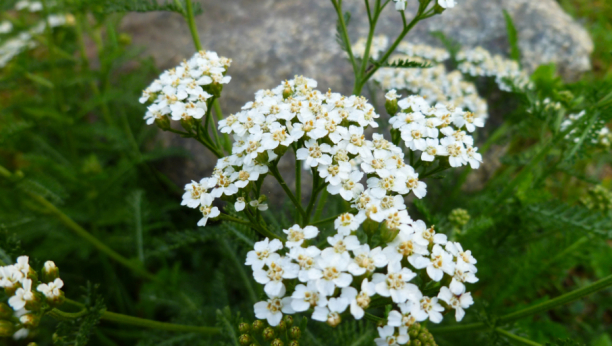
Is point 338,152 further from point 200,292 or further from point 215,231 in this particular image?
point 200,292

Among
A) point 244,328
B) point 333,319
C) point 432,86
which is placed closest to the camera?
point 333,319

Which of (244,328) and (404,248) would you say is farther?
(244,328)

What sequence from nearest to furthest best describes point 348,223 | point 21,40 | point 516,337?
point 348,223, point 516,337, point 21,40

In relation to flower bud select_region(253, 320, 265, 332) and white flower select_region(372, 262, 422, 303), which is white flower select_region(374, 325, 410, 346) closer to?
white flower select_region(372, 262, 422, 303)

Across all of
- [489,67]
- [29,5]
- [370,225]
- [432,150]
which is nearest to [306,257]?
[370,225]

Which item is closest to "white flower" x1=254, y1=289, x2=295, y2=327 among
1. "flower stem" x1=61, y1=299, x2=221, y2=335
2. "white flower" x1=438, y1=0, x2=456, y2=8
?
"flower stem" x1=61, y1=299, x2=221, y2=335

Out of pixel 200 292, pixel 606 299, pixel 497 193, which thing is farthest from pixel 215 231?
pixel 606 299

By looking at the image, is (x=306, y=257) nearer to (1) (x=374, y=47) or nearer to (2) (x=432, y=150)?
(2) (x=432, y=150)

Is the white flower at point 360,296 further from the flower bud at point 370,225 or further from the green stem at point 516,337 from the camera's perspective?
the green stem at point 516,337
